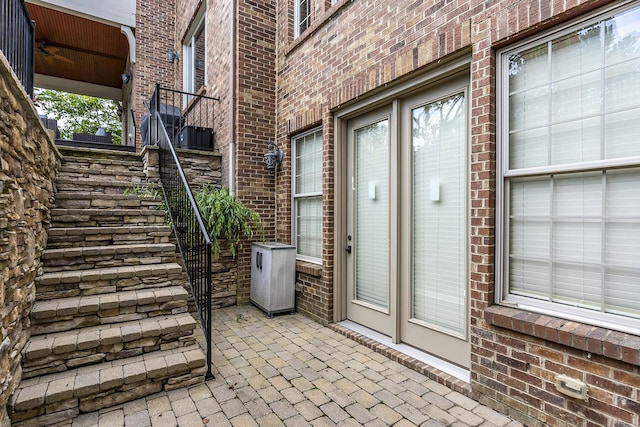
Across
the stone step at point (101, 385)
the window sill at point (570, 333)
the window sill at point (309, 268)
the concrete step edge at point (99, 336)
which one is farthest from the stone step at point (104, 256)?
the window sill at point (570, 333)

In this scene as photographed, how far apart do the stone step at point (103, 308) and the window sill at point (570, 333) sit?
8.06 ft

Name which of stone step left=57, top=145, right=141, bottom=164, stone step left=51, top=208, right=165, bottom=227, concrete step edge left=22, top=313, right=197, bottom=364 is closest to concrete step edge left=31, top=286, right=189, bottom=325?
concrete step edge left=22, top=313, right=197, bottom=364

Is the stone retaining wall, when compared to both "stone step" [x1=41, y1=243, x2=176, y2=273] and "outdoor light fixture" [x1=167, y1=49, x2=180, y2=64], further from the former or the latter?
"outdoor light fixture" [x1=167, y1=49, x2=180, y2=64]

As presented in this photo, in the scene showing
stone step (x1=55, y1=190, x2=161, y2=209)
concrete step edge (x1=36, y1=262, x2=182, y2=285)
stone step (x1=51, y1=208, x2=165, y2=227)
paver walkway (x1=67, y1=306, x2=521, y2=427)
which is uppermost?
stone step (x1=55, y1=190, x2=161, y2=209)

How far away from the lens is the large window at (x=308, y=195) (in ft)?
13.3

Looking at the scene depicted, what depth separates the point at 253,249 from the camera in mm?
4449

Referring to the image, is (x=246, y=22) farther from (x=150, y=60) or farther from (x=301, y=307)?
(x=150, y=60)

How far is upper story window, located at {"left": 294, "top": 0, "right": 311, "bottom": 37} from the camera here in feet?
14.3

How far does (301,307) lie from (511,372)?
247 cm

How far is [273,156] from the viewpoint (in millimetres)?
4566

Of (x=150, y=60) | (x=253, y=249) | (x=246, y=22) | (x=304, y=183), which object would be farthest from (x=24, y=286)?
(x=150, y=60)

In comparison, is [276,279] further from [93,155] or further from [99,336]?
[93,155]

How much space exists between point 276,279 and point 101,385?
2065mm

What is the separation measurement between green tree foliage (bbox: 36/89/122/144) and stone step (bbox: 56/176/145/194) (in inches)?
562
